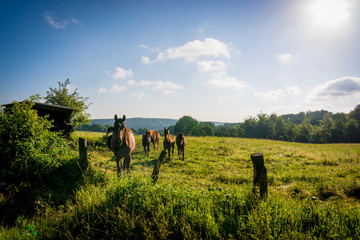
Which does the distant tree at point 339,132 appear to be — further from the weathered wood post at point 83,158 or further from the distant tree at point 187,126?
the weathered wood post at point 83,158

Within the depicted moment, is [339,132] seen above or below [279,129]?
below

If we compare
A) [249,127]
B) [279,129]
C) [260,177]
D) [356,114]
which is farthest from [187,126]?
[356,114]

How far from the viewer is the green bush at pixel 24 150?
15.9 ft

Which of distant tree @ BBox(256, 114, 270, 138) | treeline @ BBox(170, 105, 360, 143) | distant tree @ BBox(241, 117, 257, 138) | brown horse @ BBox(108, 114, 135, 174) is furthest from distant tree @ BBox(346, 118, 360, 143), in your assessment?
brown horse @ BBox(108, 114, 135, 174)

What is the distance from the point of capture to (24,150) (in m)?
5.01

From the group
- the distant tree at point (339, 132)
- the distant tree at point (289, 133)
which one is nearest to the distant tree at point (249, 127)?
the distant tree at point (289, 133)

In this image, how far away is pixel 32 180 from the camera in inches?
195

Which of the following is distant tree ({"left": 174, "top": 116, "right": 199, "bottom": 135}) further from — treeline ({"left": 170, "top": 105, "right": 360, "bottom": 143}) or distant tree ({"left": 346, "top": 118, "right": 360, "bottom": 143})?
distant tree ({"left": 346, "top": 118, "right": 360, "bottom": 143})

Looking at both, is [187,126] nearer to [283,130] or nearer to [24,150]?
[283,130]

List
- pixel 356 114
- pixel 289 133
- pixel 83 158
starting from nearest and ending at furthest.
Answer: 1. pixel 83 158
2. pixel 289 133
3. pixel 356 114

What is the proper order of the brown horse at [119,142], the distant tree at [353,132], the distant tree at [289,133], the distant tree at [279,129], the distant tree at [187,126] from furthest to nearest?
the distant tree at [279,129] < the distant tree at [289,133] < the distant tree at [187,126] < the distant tree at [353,132] < the brown horse at [119,142]

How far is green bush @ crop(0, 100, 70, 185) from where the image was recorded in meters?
4.86

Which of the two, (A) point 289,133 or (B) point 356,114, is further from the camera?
(B) point 356,114

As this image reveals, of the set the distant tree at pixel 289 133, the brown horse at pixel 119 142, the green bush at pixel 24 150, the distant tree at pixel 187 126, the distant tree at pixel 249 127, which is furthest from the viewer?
the distant tree at pixel 249 127
